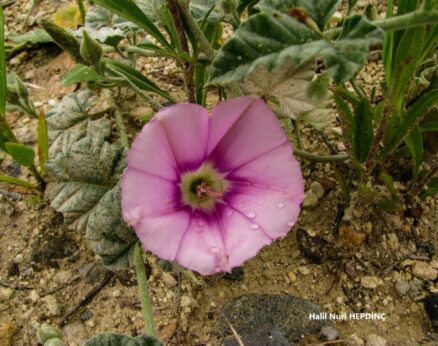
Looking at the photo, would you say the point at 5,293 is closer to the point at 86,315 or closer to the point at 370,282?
the point at 86,315

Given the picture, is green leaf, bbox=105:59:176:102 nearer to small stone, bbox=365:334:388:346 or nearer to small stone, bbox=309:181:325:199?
small stone, bbox=309:181:325:199

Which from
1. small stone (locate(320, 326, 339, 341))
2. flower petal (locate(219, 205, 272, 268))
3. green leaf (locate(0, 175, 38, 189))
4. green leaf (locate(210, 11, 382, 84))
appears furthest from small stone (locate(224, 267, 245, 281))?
green leaf (locate(210, 11, 382, 84))

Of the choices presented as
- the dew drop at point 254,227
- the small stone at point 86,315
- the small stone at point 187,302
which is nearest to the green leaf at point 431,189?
the dew drop at point 254,227

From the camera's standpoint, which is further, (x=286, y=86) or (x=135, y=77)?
(x=135, y=77)

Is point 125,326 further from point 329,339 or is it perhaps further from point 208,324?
point 329,339

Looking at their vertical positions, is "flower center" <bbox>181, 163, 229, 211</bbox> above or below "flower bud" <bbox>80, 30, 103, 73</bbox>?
below

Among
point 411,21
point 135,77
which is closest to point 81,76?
point 135,77
